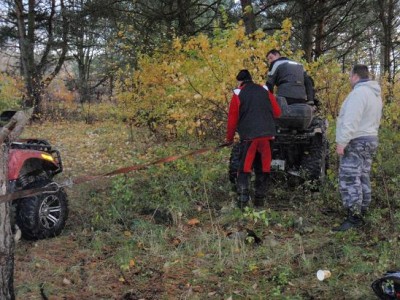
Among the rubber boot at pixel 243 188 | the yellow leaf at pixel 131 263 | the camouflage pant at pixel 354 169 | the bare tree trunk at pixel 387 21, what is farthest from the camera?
the bare tree trunk at pixel 387 21

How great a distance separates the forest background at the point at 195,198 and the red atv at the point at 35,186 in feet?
0.62

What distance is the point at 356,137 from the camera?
5070mm

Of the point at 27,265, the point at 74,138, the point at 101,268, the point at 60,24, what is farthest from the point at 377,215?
the point at 60,24

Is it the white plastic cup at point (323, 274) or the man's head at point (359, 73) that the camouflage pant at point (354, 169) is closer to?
the man's head at point (359, 73)

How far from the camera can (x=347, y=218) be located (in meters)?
5.16

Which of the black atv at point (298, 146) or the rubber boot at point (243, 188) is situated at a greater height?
the black atv at point (298, 146)

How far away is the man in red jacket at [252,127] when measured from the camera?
569cm

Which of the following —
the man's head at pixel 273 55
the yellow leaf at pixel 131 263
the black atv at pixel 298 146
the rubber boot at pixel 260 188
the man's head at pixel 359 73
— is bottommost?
the yellow leaf at pixel 131 263

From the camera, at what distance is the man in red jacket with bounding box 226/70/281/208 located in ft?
18.7

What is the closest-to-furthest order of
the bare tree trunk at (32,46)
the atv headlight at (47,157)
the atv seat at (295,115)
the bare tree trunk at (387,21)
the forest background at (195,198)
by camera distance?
the forest background at (195,198) < the atv headlight at (47,157) < the atv seat at (295,115) < the bare tree trunk at (387,21) < the bare tree trunk at (32,46)

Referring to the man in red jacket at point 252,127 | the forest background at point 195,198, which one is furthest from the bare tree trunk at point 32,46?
the man in red jacket at point 252,127

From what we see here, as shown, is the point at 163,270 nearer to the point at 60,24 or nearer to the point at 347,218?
the point at 347,218

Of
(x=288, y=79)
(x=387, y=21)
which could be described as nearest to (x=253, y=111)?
(x=288, y=79)

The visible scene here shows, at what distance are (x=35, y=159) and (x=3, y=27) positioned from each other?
15.3 metres
